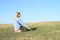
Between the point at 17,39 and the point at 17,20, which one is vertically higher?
the point at 17,20

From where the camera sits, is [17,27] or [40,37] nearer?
[40,37]

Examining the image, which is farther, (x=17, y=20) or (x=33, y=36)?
(x=17, y=20)

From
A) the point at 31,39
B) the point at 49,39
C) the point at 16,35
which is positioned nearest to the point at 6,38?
the point at 16,35

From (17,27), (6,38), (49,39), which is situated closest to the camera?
(49,39)

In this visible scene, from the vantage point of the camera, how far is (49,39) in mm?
11312

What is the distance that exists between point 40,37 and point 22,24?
12.1ft

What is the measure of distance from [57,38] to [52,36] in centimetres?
36

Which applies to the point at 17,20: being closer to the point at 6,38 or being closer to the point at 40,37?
the point at 6,38

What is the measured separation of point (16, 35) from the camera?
12.6 m

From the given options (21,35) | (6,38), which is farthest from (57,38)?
(6,38)

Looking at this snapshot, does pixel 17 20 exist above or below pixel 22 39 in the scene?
above

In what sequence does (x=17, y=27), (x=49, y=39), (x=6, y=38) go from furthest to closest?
(x=17, y=27), (x=6, y=38), (x=49, y=39)

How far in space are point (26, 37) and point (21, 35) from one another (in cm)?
60

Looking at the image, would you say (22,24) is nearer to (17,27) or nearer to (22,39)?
(17,27)
